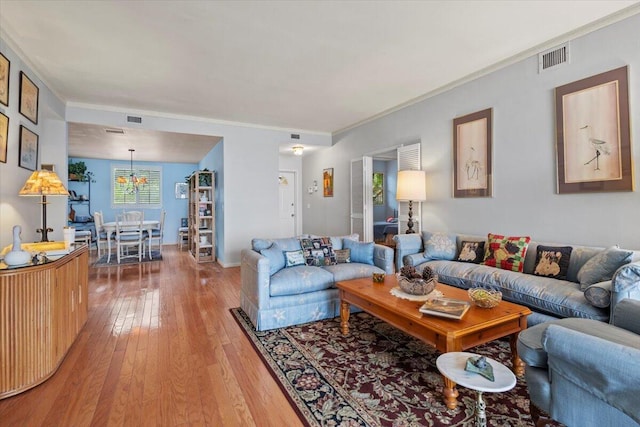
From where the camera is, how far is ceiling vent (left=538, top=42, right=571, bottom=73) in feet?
10.0

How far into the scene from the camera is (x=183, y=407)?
69.8 inches

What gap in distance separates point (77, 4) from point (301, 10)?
1.77 metres

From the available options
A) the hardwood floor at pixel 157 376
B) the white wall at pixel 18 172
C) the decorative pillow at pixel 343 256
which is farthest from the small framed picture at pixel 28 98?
the decorative pillow at pixel 343 256

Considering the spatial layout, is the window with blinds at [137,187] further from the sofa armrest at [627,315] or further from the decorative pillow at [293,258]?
the sofa armrest at [627,315]

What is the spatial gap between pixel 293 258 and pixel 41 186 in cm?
236

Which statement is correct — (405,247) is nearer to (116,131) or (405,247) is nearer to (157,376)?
(157,376)

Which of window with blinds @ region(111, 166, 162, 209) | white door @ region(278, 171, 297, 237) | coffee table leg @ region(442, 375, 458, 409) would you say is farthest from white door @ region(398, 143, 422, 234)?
window with blinds @ region(111, 166, 162, 209)

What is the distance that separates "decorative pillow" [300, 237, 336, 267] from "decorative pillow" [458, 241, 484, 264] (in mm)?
1515

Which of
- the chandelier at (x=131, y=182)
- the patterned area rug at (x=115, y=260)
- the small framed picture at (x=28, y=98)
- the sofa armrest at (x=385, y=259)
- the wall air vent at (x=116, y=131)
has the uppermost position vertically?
the wall air vent at (x=116, y=131)

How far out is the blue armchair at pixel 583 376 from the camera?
1129mm

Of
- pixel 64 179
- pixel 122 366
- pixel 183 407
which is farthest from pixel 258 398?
pixel 64 179

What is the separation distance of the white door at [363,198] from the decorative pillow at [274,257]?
2851mm

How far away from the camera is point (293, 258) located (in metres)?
3.34

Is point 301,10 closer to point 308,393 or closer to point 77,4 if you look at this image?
point 77,4
